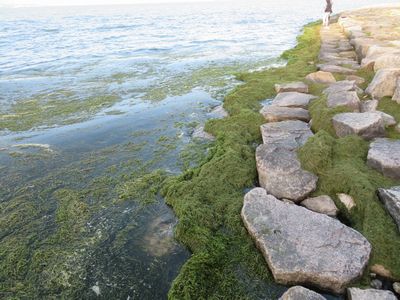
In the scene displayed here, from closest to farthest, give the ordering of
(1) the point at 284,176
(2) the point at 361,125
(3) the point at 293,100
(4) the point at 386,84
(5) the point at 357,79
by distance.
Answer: (1) the point at 284,176 → (2) the point at 361,125 → (4) the point at 386,84 → (3) the point at 293,100 → (5) the point at 357,79

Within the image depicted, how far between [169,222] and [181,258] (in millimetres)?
876

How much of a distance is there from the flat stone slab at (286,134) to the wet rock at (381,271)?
2.93 meters

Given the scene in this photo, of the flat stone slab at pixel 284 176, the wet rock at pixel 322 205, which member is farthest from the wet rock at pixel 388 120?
the wet rock at pixel 322 205

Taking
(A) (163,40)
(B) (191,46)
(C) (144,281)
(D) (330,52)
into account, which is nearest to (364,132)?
(C) (144,281)

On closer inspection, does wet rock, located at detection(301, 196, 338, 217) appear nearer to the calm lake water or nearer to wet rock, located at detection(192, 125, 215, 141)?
the calm lake water

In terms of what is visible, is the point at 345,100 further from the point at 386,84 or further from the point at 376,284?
the point at 376,284

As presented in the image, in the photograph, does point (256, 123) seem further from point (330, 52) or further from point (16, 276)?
point (330, 52)

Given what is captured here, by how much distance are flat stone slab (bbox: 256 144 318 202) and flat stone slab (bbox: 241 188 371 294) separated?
526mm

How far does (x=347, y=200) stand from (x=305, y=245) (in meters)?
1.55

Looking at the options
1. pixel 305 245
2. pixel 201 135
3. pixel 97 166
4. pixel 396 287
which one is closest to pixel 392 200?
pixel 396 287

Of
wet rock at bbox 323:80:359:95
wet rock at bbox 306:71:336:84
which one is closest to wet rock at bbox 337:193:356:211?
wet rock at bbox 323:80:359:95

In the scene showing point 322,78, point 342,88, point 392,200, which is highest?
point 392,200

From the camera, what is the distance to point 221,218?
5.55 m

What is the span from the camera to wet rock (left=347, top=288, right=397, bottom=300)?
3.80 m
